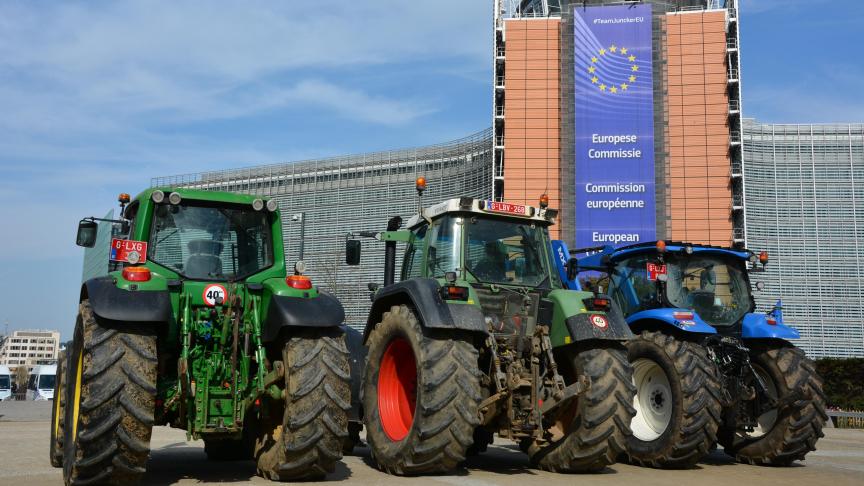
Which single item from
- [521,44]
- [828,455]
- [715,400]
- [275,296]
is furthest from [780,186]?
[275,296]

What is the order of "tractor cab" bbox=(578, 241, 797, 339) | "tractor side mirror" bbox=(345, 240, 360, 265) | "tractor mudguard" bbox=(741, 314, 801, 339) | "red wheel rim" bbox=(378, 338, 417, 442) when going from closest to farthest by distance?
"red wheel rim" bbox=(378, 338, 417, 442) → "tractor side mirror" bbox=(345, 240, 360, 265) → "tractor mudguard" bbox=(741, 314, 801, 339) → "tractor cab" bbox=(578, 241, 797, 339)

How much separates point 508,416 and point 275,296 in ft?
8.38

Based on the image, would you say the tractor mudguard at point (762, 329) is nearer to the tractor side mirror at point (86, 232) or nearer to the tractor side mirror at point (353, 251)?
the tractor side mirror at point (353, 251)

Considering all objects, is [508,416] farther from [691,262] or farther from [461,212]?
[691,262]

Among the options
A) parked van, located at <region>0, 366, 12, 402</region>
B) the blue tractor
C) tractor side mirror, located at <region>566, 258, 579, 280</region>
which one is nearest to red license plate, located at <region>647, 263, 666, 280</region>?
the blue tractor

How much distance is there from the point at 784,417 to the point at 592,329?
340cm

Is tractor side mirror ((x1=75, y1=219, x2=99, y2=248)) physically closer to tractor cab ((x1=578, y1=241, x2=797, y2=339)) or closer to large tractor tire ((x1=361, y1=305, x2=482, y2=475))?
large tractor tire ((x1=361, y1=305, x2=482, y2=475))

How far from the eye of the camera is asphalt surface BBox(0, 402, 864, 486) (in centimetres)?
736

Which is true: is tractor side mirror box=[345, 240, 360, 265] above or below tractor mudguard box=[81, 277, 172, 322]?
above

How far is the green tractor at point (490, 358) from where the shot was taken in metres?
7.51

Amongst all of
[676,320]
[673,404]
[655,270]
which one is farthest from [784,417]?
[655,270]

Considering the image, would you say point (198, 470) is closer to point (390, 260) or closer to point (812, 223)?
point (390, 260)

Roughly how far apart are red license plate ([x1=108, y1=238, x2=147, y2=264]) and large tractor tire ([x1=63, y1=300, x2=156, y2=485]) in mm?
733

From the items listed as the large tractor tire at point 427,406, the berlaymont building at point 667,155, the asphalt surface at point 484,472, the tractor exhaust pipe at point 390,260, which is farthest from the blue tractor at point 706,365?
the berlaymont building at point 667,155
